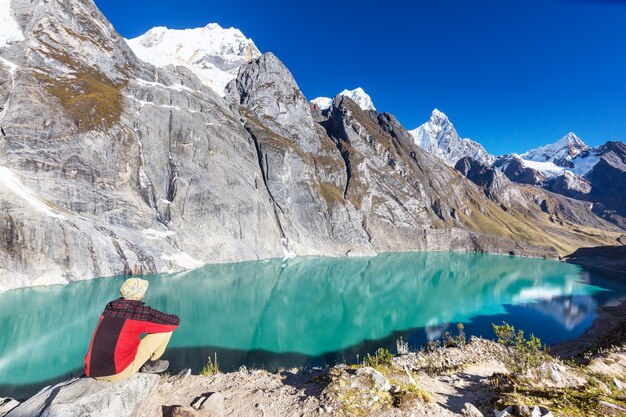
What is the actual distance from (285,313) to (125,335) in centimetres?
3578

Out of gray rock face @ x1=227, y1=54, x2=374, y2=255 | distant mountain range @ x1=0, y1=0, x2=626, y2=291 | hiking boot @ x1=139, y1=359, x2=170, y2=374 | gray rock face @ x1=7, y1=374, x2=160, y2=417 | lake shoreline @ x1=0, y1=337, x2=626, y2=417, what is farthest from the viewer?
gray rock face @ x1=227, y1=54, x2=374, y2=255

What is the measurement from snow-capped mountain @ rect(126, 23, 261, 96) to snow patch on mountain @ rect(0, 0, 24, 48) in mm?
61724

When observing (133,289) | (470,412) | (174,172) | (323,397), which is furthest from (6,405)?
(174,172)

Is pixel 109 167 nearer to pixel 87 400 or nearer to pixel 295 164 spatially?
pixel 295 164

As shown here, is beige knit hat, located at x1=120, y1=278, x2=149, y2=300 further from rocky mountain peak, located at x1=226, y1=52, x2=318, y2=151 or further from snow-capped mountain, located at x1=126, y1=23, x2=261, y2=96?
snow-capped mountain, located at x1=126, y1=23, x2=261, y2=96

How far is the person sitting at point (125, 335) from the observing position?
6480 mm

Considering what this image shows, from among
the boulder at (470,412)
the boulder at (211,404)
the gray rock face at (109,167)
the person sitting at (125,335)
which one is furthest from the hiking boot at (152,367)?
the gray rock face at (109,167)

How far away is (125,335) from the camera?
21.5 ft

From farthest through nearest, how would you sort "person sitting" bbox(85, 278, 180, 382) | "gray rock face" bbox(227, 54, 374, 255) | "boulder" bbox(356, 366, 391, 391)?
"gray rock face" bbox(227, 54, 374, 255) → "boulder" bbox(356, 366, 391, 391) → "person sitting" bbox(85, 278, 180, 382)

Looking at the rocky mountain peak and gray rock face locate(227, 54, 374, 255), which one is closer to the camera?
gray rock face locate(227, 54, 374, 255)

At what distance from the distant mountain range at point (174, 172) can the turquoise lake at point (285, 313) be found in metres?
8.45

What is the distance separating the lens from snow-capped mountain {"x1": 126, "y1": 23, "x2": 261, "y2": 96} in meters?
160

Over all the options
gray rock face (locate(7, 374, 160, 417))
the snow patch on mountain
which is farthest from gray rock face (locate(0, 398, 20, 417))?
the snow patch on mountain

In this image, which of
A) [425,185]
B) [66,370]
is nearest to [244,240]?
[66,370]
